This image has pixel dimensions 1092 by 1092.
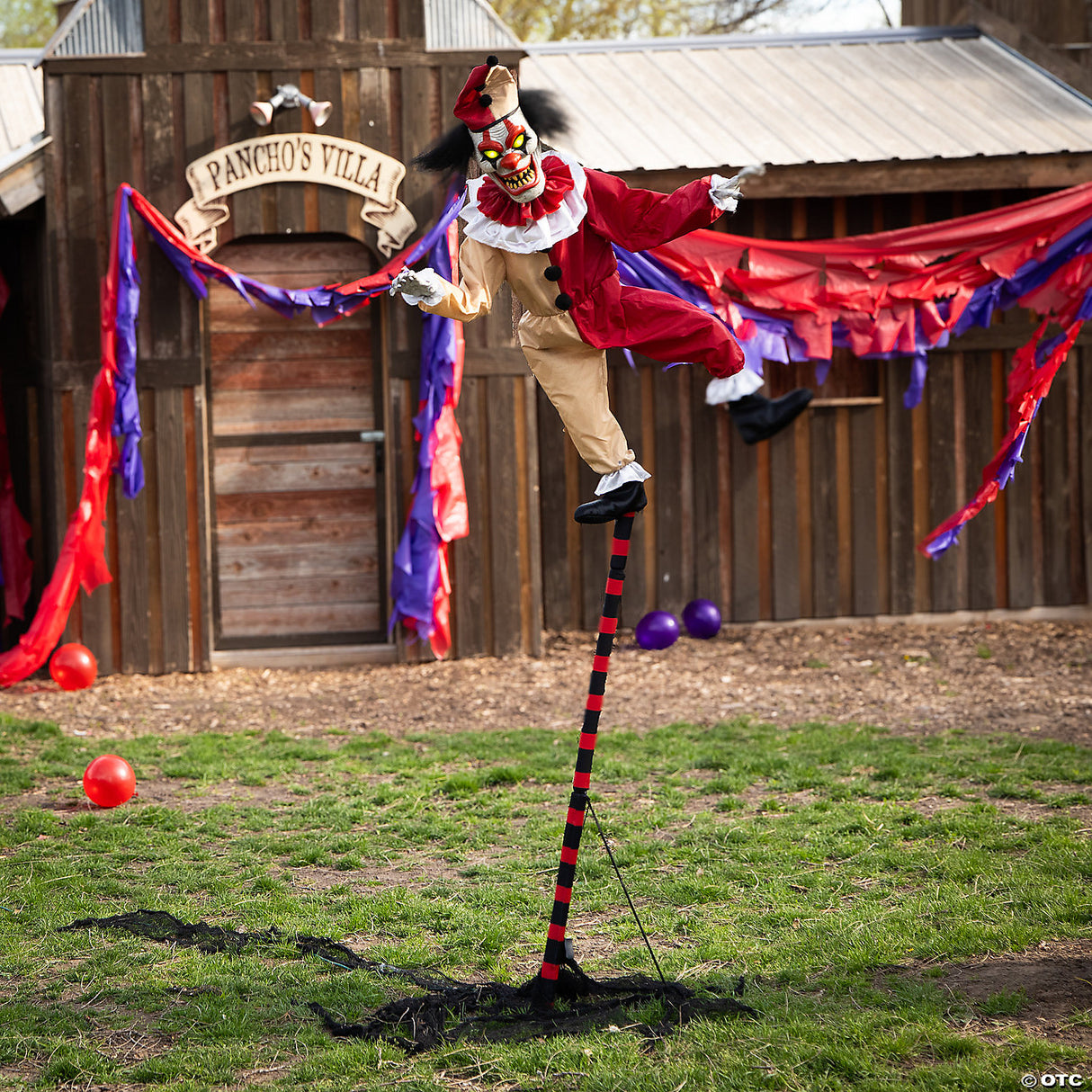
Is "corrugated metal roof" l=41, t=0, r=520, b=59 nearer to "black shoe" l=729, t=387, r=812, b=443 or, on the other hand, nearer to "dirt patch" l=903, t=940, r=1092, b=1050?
"black shoe" l=729, t=387, r=812, b=443

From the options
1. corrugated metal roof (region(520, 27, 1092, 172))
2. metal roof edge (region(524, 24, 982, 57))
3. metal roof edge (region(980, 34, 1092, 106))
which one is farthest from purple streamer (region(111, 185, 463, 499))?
metal roof edge (region(980, 34, 1092, 106))

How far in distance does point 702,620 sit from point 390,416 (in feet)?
8.02

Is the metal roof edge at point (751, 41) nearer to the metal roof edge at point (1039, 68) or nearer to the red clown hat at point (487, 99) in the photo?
the metal roof edge at point (1039, 68)

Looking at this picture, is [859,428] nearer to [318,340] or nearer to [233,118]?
[318,340]

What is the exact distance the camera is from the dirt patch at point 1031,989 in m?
3.23

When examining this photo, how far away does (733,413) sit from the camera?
8.57 meters

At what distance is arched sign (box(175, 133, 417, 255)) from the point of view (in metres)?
7.54

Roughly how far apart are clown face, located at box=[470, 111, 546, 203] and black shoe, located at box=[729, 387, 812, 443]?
5165 millimetres

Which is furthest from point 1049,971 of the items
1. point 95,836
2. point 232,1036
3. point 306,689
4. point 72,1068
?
point 306,689

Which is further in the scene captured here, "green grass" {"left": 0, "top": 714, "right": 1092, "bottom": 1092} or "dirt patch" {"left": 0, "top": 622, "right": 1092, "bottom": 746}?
"dirt patch" {"left": 0, "top": 622, "right": 1092, "bottom": 746}

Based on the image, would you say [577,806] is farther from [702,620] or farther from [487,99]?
[702,620]

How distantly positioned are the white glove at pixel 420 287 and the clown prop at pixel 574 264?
131 millimetres

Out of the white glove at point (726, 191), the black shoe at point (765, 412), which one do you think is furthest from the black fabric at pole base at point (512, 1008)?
the black shoe at point (765, 412)

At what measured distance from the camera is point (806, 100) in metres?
9.12
